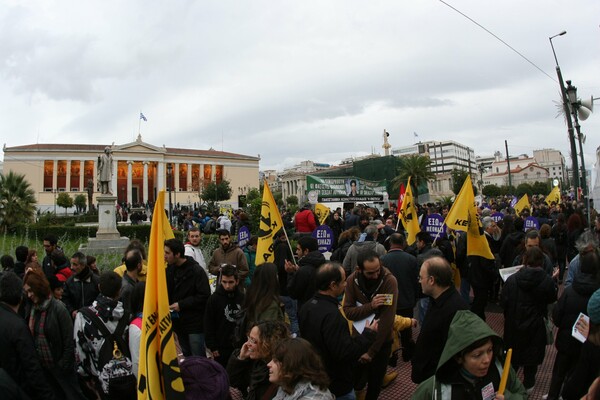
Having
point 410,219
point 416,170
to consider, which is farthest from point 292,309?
point 416,170

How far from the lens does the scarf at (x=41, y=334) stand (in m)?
3.65

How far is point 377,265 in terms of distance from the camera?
4.08 m

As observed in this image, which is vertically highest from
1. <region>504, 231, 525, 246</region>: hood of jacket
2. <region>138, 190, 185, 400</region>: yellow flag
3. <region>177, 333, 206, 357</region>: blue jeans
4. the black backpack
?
<region>504, 231, 525, 246</region>: hood of jacket

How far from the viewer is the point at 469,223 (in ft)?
21.0

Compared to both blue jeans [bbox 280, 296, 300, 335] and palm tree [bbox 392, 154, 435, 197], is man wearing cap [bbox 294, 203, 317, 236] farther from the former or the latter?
palm tree [bbox 392, 154, 435, 197]

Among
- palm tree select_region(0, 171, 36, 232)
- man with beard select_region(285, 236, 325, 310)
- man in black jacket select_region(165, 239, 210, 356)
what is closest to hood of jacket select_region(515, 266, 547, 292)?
Answer: man with beard select_region(285, 236, 325, 310)

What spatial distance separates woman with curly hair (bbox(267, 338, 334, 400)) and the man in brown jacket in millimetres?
1441

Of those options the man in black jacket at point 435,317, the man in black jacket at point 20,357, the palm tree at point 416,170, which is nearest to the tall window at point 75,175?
the palm tree at point 416,170

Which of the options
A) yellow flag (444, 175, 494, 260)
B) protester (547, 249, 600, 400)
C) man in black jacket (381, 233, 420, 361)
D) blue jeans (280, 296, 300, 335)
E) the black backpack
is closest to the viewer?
the black backpack

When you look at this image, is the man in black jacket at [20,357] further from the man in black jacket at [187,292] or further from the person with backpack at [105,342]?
the man in black jacket at [187,292]

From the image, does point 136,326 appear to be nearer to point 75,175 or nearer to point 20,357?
point 20,357

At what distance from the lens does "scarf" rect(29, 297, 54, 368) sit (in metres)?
3.65

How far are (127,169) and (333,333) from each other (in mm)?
78500

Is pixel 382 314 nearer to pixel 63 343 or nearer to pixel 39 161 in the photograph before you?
pixel 63 343
